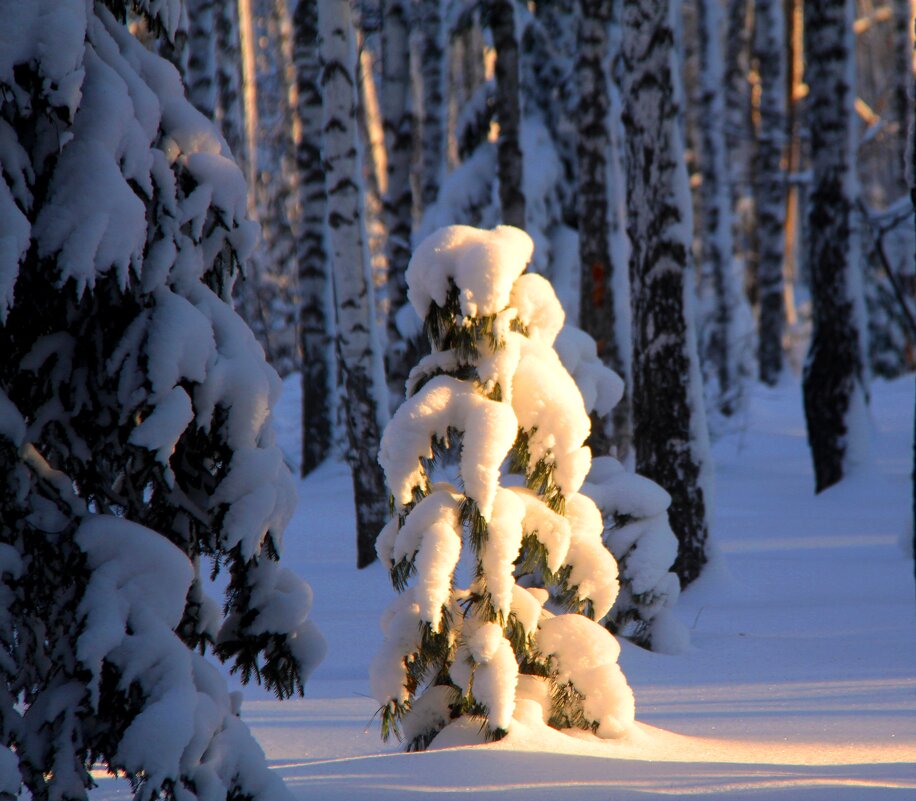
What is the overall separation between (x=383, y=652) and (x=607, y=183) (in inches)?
284

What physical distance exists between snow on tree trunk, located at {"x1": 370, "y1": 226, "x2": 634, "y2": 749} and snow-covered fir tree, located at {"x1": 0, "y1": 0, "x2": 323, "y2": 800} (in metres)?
1.00

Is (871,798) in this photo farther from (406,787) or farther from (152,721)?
(152,721)

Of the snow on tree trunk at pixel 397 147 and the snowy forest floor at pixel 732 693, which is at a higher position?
the snow on tree trunk at pixel 397 147

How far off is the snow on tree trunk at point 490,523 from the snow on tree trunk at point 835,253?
8039 mm

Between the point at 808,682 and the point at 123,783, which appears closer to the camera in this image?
the point at 123,783

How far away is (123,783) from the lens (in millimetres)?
4598

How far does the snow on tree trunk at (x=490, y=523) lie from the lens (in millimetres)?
4418

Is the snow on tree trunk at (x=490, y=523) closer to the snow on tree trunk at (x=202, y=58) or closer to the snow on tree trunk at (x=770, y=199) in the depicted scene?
the snow on tree trunk at (x=202, y=58)

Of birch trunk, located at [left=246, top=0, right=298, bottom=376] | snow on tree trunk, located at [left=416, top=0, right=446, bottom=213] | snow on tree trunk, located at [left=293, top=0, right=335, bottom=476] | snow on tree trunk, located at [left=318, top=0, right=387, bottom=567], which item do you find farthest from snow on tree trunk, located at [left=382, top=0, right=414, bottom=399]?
birch trunk, located at [left=246, top=0, right=298, bottom=376]

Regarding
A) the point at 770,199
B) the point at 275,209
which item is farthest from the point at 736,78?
the point at 275,209

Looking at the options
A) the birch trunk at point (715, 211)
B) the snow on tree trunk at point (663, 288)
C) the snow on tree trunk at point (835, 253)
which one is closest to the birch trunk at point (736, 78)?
the birch trunk at point (715, 211)

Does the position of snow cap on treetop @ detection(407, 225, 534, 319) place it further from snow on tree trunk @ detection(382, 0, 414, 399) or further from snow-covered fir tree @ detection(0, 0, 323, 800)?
snow on tree trunk @ detection(382, 0, 414, 399)

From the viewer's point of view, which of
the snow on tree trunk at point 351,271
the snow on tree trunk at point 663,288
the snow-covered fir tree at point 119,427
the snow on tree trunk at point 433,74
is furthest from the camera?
the snow on tree trunk at point 433,74

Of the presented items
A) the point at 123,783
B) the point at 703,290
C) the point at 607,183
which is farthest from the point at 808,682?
the point at 703,290
